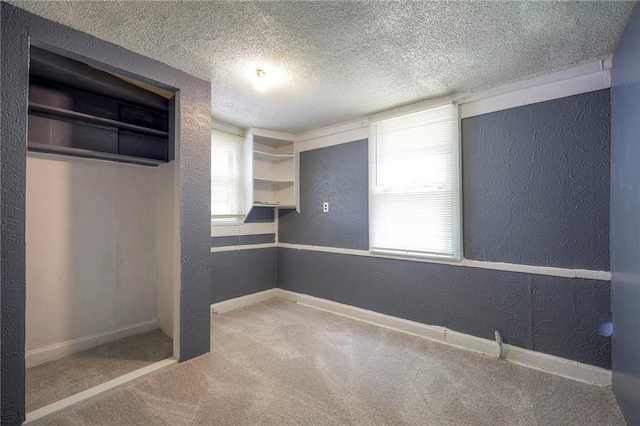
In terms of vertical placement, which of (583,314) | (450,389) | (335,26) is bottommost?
(450,389)

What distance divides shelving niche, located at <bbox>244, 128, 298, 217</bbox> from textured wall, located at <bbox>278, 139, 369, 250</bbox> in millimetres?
182

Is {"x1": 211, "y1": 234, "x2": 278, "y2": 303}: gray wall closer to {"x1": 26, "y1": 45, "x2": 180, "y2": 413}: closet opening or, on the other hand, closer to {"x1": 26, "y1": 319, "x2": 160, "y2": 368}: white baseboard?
{"x1": 26, "y1": 45, "x2": 180, "y2": 413}: closet opening

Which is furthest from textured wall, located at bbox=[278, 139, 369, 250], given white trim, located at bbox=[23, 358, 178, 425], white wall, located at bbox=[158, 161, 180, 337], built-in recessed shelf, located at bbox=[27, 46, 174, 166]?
white trim, located at bbox=[23, 358, 178, 425]

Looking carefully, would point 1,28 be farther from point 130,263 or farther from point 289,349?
point 289,349

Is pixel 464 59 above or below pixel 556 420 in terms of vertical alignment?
above

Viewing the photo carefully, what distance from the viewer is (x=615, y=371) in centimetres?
194

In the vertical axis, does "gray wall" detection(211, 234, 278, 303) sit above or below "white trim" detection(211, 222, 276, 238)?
below

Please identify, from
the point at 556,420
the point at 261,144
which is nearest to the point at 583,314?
the point at 556,420

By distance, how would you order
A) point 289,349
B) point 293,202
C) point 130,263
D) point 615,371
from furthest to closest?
1. point 293,202
2. point 130,263
3. point 289,349
4. point 615,371

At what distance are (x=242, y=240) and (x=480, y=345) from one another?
2.96 meters

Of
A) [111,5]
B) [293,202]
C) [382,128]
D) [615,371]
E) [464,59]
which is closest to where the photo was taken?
[111,5]

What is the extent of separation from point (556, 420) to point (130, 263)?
3647mm

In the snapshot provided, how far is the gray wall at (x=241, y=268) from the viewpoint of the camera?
365cm

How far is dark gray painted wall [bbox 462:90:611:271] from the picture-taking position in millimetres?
2143
